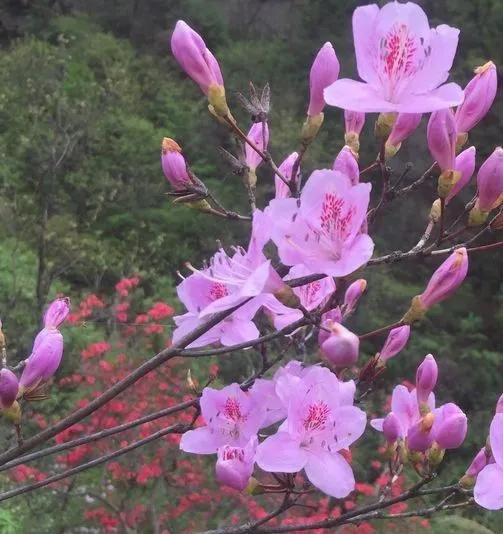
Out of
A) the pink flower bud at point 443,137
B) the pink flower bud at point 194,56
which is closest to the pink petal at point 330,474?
the pink flower bud at point 443,137

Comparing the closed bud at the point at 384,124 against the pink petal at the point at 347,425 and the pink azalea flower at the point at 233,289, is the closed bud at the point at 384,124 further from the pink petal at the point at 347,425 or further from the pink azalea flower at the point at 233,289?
the pink petal at the point at 347,425

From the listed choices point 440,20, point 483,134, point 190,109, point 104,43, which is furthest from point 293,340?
point 104,43

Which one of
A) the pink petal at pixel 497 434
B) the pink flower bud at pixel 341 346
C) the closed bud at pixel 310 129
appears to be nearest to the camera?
the pink flower bud at pixel 341 346

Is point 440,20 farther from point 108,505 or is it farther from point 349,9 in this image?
point 108,505

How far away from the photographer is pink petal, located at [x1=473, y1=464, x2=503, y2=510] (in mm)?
793

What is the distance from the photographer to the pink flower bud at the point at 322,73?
0.87 metres

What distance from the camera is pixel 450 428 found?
88 cm

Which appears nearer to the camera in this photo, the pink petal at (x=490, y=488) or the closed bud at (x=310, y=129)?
the pink petal at (x=490, y=488)

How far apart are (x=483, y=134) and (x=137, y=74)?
5.70m

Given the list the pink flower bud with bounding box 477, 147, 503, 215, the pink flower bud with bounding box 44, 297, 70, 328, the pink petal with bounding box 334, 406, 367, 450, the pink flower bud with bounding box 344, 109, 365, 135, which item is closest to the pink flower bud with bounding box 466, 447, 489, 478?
the pink petal with bounding box 334, 406, 367, 450

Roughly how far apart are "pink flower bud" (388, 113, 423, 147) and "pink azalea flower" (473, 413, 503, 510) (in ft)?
1.03

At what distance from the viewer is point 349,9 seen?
37.9 ft

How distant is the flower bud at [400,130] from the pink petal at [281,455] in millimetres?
325

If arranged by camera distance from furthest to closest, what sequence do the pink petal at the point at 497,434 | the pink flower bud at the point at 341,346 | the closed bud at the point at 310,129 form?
the closed bud at the point at 310,129 < the pink petal at the point at 497,434 < the pink flower bud at the point at 341,346
